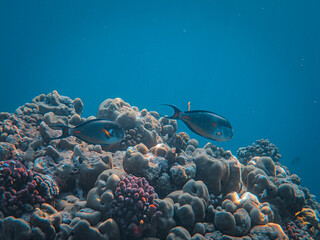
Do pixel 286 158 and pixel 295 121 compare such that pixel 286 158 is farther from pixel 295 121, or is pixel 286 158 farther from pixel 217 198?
pixel 217 198

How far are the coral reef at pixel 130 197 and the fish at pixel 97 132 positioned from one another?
0.83 meters

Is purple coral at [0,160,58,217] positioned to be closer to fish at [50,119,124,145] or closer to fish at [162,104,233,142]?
fish at [50,119,124,145]

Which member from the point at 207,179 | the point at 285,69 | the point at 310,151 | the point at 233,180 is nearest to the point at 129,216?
the point at 207,179

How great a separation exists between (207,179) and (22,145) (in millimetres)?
4908

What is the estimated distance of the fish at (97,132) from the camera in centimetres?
316

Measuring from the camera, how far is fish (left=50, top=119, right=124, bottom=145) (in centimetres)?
316

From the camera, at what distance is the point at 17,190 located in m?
3.22

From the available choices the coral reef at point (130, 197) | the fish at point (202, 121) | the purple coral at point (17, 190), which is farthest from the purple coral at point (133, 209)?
the fish at point (202, 121)

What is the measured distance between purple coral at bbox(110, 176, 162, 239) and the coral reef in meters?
0.02

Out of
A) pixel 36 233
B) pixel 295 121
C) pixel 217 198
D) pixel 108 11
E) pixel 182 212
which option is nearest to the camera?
pixel 36 233

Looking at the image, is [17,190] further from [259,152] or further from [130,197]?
[259,152]

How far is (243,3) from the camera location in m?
57.4

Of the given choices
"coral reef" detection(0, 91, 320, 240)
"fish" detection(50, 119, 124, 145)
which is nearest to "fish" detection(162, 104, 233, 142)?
"fish" detection(50, 119, 124, 145)

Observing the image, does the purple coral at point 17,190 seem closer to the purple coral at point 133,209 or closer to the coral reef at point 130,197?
the coral reef at point 130,197
